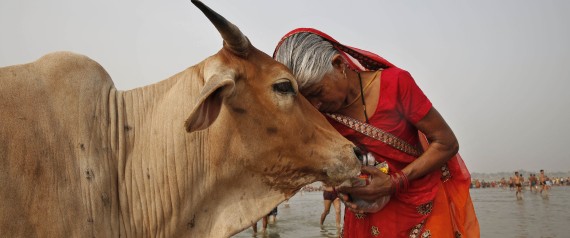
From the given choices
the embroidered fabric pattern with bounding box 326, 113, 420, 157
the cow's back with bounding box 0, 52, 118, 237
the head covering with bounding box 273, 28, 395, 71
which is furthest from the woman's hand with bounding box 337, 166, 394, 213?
the cow's back with bounding box 0, 52, 118, 237

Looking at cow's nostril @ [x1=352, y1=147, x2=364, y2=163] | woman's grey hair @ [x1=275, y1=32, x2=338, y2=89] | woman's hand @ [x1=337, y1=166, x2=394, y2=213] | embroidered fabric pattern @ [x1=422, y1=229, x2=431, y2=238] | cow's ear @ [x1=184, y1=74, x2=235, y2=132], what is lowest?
embroidered fabric pattern @ [x1=422, y1=229, x2=431, y2=238]

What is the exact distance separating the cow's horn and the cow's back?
2.53 feet

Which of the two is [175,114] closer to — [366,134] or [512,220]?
[366,134]

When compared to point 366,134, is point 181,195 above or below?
below

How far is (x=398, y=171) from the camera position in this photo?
298 centimetres

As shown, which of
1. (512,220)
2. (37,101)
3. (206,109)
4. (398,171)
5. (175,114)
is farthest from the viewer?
(512,220)

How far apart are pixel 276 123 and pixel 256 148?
19 cm

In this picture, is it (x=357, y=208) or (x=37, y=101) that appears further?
(x=357, y=208)

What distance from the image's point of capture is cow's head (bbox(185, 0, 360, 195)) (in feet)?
8.46

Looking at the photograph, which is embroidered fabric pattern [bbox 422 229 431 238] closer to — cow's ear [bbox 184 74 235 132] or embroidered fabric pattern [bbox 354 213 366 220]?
embroidered fabric pattern [bbox 354 213 366 220]

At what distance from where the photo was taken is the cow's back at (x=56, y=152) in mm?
1979

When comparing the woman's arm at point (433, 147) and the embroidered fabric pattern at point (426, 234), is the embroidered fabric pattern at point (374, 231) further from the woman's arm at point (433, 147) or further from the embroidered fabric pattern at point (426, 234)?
the woman's arm at point (433, 147)

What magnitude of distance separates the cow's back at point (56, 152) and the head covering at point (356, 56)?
1.45 meters

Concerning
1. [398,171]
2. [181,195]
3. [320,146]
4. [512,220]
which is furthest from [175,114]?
[512,220]
